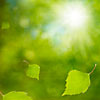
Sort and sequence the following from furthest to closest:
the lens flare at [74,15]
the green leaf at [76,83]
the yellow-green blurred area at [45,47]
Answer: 1. the lens flare at [74,15]
2. the yellow-green blurred area at [45,47]
3. the green leaf at [76,83]

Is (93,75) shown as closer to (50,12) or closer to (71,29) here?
(71,29)

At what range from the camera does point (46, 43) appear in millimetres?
701

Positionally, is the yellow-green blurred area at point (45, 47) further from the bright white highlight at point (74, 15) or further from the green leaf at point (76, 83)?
the green leaf at point (76, 83)

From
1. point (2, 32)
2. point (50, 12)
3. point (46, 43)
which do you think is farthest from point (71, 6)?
point (2, 32)

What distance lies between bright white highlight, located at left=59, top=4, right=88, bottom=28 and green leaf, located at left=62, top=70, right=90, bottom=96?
0.38 m

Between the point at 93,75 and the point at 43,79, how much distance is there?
19 centimetres

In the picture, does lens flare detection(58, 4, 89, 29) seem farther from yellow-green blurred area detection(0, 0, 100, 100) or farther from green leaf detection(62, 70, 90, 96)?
green leaf detection(62, 70, 90, 96)

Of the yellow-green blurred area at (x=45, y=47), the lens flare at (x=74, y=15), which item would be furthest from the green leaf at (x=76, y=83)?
the lens flare at (x=74, y=15)

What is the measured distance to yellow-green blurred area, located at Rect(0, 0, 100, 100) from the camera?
2.02 feet

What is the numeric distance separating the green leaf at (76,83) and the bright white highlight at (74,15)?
0.38m

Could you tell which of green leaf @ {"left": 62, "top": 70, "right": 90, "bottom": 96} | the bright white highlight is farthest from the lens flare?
green leaf @ {"left": 62, "top": 70, "right": 90, "bottom": 96}

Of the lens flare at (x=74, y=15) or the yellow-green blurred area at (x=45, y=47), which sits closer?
the yellow-green blurred area at (x=45, y=47)

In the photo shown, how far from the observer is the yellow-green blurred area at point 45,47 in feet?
2.02

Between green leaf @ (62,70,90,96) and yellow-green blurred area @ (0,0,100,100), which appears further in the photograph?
yellow-green blurred area @ (0,0,100,100)
